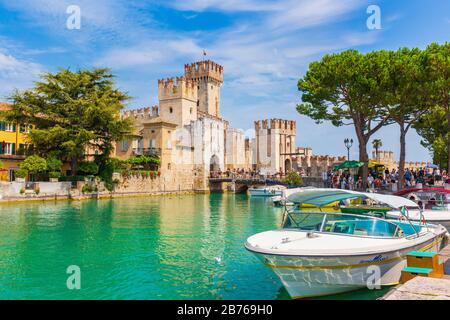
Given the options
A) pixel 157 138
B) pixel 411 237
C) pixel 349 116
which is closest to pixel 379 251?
pixel 411 237

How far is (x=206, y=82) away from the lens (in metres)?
75.2

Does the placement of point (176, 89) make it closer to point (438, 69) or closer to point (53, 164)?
point (53, 164)

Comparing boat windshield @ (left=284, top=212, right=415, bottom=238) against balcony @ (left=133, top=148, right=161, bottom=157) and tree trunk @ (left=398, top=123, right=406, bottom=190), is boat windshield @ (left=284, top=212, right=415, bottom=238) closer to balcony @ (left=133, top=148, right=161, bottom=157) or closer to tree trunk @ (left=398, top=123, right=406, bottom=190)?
tree trunk @ (left=398, top=123, right=406, bottom=190)

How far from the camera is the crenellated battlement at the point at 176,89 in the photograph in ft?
210

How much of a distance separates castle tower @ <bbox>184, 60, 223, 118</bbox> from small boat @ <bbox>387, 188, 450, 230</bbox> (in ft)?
184

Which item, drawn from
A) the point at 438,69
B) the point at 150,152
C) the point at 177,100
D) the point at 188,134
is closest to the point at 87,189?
the point at 150,152

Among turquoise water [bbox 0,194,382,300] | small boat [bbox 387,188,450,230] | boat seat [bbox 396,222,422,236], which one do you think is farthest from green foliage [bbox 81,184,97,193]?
boat seat [bbox 396,222,422,236]

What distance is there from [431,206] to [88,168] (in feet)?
115

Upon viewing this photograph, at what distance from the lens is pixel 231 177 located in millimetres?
61562

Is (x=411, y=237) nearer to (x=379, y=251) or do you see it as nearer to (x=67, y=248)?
(x=379, y=251)

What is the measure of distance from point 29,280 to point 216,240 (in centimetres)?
840

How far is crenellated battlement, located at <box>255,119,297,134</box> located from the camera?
80.3 meters

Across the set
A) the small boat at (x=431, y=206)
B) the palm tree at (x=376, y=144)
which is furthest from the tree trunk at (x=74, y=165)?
the palm tree at (x=376, y=144)

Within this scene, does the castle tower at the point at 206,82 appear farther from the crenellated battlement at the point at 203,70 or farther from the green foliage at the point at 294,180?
the green foliage at the point at 294,180
